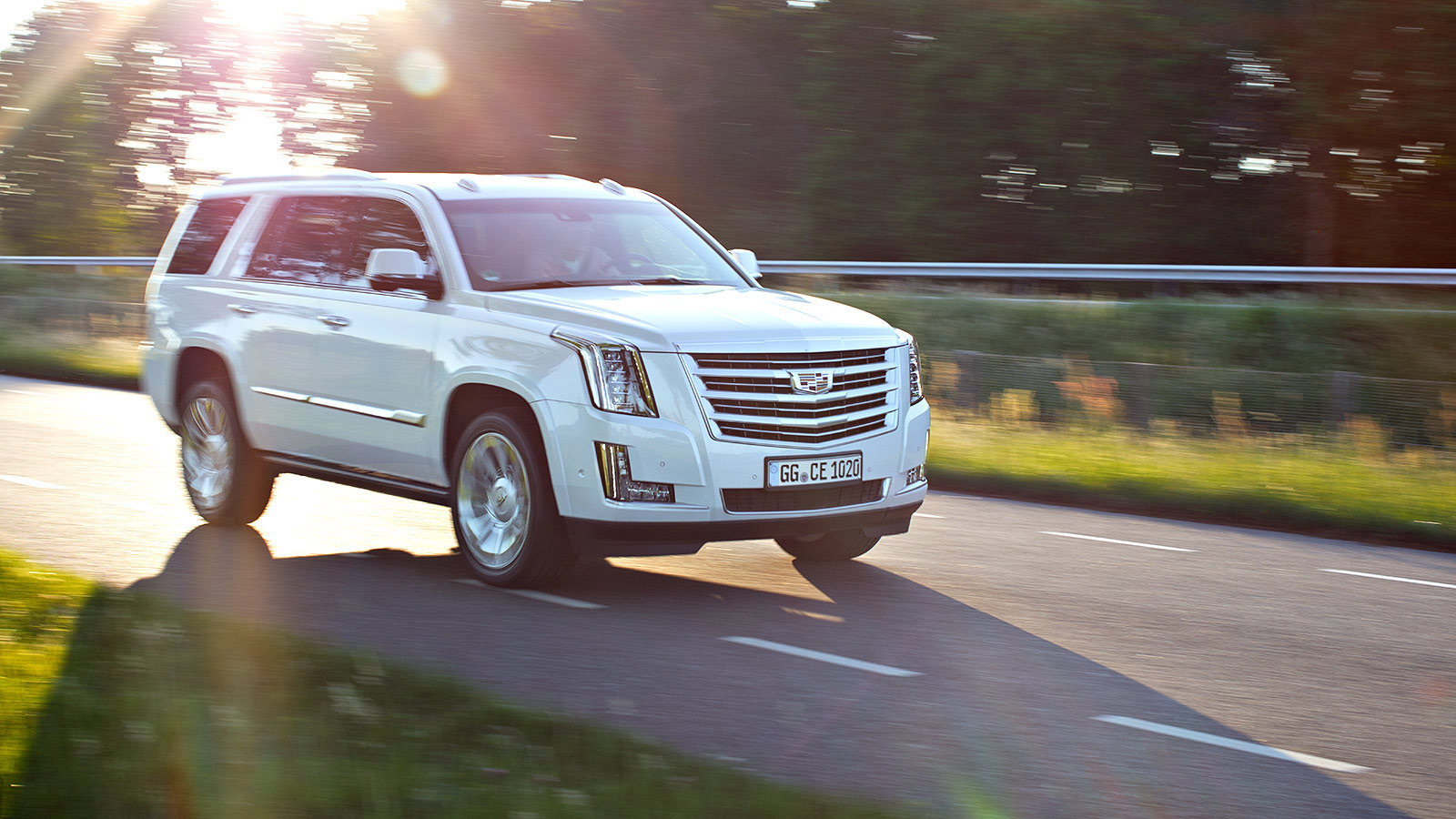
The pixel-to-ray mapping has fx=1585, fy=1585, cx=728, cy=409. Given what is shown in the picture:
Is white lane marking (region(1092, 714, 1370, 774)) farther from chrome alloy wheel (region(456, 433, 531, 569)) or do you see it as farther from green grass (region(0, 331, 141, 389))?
green grass (region(0, 331, 141, 389))

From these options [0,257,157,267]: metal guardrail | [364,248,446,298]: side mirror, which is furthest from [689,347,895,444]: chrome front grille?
[0,257,157,267]: metal guardrail

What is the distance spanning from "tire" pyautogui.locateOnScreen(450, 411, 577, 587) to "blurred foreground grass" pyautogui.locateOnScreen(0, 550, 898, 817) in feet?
5.35

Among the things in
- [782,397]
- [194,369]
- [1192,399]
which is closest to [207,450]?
[194,369]

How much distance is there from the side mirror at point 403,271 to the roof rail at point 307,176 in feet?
2.82

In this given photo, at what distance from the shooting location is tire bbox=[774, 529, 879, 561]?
8.73 meters

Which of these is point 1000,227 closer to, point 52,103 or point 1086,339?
point 1086,339

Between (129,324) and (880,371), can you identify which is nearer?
(880,371)

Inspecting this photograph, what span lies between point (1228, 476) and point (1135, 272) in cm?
695

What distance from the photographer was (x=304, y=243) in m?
9.08

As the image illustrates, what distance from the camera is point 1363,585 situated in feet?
28.0

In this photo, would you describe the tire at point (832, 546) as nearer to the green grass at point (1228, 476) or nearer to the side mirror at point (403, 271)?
the side mirror at point (403, 271)

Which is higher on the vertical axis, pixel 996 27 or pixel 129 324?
pixel 996 27

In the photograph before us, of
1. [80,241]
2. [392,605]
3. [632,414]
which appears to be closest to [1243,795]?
[632,414]

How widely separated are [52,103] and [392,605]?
Answer: 4011cm
